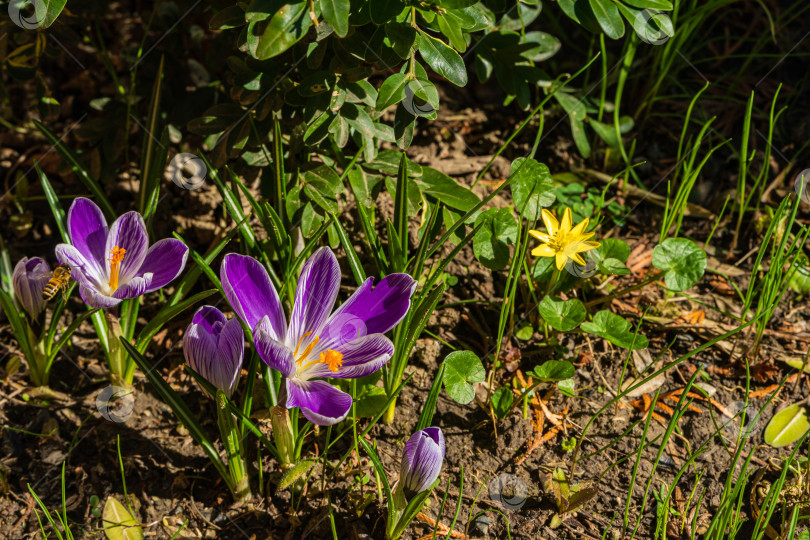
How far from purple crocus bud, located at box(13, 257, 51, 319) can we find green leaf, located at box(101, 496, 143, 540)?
50cm

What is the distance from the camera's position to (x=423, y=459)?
4.35 feet

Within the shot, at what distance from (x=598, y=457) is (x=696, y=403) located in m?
0.32

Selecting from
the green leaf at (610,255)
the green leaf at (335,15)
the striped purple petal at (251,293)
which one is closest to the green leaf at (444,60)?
the green leaf at (335,15)

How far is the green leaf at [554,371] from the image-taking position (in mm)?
1635

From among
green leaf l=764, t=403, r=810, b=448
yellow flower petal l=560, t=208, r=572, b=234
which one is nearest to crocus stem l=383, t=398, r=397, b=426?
yellow flower petal l=560, t=208, r=572, b=234

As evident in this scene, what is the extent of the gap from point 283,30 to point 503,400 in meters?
0.95

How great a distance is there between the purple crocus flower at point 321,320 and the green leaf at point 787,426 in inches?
40.1

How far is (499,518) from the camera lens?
1574 millimetres

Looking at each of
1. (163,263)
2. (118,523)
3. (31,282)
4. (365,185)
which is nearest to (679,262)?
(365,185)

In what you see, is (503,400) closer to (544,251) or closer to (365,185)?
(544,251)

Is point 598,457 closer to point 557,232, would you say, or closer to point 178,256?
point 557,232

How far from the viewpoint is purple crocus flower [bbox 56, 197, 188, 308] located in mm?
1508

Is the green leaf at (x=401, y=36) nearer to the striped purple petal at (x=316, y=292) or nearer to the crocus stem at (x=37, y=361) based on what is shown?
the striped purple petal at (x=316, y=292)

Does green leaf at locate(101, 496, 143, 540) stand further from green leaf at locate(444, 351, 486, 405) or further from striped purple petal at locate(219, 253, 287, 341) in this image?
green leaf at locate(444, 351, 486, 405)
